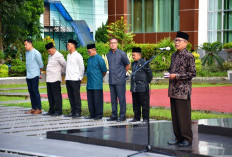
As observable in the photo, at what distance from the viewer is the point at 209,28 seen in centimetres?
3972

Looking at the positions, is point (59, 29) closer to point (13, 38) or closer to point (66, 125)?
point (13, 38)

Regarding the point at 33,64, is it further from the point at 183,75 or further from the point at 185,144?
the point at 185,144

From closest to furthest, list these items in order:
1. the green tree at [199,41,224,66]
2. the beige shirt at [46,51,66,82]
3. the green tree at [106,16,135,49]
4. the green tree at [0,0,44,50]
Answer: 1. the beige shirt at [46,51,66,82]
2. the green tree at [199,41,224,66]
3. the green tree at [0,0,44,50]
4. the green tree at [106,16,135,49]

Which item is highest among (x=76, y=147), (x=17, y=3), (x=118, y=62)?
(x=17, y=3)

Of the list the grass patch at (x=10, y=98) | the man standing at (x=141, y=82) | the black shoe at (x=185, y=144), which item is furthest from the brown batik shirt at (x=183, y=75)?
the grass patch at (x=10, y=98)

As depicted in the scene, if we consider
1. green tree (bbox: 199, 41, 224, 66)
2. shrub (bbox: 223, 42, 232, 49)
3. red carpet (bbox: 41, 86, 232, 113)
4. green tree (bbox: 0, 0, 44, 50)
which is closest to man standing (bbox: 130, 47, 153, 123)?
red carpet (bbox: 41, 86, 232, 113)

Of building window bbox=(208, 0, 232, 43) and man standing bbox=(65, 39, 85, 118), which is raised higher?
building window bbox=(208, 0, 232, 43)

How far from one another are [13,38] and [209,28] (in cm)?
1494

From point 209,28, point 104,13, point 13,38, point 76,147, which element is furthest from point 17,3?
point 104,13

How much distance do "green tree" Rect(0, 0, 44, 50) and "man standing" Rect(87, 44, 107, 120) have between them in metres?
20.7

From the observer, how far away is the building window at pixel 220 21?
39.1 meters

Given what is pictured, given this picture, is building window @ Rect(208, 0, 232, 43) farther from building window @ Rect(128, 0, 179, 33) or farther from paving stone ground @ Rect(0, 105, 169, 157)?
paving stone ground @ Rect(0, 105, 169, 157)

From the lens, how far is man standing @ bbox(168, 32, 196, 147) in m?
9.69

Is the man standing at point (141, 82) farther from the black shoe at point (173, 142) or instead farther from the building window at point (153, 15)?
the building window at point (153, 15)
